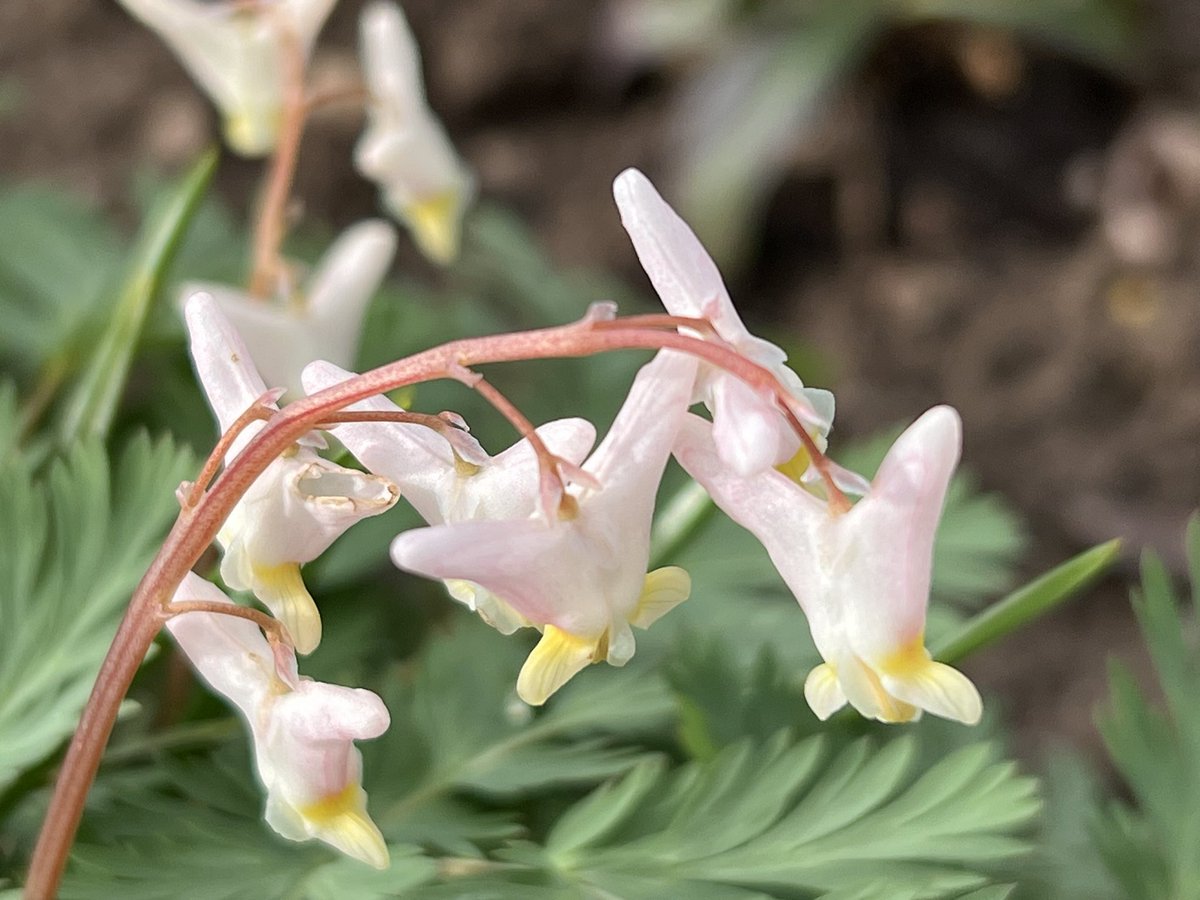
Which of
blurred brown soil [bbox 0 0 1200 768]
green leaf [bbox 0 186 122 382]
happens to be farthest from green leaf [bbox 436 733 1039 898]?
blurred brown soil [bbox 0 0 1200 768]

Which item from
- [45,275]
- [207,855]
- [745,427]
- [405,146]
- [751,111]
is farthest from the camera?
[751,111]

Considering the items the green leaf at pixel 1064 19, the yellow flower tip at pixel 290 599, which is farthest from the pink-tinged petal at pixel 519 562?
the green leaf at pixel 1064 19

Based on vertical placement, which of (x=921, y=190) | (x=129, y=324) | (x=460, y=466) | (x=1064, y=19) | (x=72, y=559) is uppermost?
(x=1064, y=19)

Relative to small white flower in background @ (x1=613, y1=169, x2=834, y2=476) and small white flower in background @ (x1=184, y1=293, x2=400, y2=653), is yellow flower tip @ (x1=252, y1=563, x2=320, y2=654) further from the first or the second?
small white flower in background @ (x1=613, y1=169, x2=834, y2=476)

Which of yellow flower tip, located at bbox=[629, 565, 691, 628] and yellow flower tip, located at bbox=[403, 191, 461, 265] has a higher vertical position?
yellow flower tip, located at bbox=[403, 191, 461, 265]

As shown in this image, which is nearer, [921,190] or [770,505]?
[770,505]

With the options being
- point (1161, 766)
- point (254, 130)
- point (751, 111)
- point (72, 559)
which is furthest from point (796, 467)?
point (751, 111)

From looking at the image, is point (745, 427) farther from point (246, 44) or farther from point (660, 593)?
point (246, 44)
